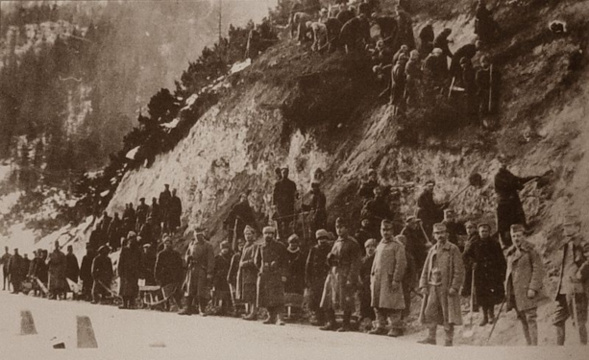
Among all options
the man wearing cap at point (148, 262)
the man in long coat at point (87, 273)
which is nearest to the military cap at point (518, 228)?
the man wearing cap at point (148, 262)

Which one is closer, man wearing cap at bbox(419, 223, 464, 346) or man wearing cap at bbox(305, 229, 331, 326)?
man wearing cap at bbox(419, 223, 464, 346)

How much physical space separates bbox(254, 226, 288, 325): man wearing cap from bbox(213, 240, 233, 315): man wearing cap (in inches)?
13.1

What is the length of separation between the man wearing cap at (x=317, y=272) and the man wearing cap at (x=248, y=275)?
555mm

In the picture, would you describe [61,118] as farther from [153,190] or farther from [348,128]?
[348,128]

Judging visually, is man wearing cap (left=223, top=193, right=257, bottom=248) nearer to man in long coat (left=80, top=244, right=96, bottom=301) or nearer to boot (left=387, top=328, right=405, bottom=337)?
man in long coat (left=80, top=244, right=96, bottom=301)

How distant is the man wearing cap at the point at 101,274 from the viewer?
764cm

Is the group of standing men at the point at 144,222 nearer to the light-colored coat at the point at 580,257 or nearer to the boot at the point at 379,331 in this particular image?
the boot at the point at 379,331

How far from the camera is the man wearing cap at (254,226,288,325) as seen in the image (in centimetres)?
697

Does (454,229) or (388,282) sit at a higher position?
(454,229)

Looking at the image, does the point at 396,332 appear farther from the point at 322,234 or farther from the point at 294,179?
the point at 294,179

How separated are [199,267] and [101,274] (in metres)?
1.07

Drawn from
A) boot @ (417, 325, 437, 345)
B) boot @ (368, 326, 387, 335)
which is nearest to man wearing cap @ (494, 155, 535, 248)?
boot @ (417, 325, 437, 345)

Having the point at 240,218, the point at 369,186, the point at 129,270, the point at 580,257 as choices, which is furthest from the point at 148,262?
the point at 580,257

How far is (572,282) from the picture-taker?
6133mm
